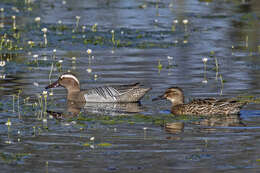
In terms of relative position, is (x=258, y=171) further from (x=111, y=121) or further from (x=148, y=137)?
(x=111, y=121)

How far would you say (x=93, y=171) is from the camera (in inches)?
412

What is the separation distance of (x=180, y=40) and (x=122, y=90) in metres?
8.01

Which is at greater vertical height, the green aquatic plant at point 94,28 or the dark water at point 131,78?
the green aquatic plant at point 94,28

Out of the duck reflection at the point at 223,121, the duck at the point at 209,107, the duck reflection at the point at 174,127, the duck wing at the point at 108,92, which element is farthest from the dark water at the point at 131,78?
the duck wing at the point at 108,92

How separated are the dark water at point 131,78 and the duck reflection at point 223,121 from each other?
2 centimetres

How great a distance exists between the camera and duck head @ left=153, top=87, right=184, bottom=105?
1567 centimetres

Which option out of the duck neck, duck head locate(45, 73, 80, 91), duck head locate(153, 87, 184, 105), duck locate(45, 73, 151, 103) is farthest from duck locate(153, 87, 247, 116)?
duck head locate(45, 73, 80, 91)

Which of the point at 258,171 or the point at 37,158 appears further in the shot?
the point at 37,158

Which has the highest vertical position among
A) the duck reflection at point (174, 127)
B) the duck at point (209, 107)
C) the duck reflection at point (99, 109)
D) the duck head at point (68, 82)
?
the duck head at point (68, 82)

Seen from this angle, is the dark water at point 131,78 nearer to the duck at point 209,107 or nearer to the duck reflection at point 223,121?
the duck reflection at point 223,121

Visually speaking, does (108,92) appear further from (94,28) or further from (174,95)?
(94,28)

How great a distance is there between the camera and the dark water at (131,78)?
11289 millimetres

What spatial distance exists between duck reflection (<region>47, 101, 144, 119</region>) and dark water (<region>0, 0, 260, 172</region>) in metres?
0.13

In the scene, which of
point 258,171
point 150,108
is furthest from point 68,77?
point 258,171
